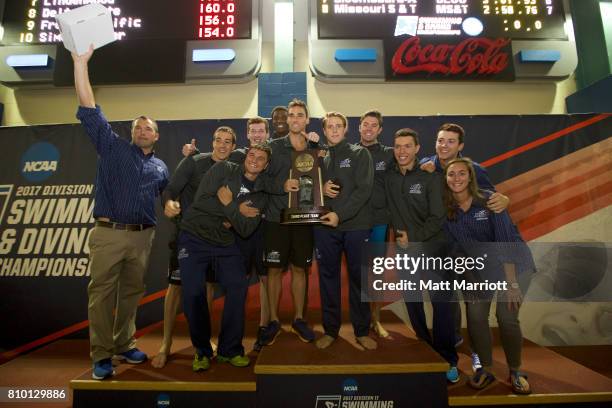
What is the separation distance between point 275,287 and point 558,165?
11.6ft

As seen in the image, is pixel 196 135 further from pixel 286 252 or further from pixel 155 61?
pixel 286 252

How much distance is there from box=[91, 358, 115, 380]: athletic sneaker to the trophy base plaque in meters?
1.52

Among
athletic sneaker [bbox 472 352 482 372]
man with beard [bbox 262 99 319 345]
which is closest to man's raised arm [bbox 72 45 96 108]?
man with beard [bbox 262 99 319 345]

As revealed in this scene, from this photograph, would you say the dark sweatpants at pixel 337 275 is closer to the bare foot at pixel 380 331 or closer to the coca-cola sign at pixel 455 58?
the bare foot at pixel 380 331

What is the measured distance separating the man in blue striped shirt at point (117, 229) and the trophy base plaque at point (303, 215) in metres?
1.09

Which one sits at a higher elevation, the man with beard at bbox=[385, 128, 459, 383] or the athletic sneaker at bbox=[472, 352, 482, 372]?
the man with beard at bbox=[385, 128, 459, 383]

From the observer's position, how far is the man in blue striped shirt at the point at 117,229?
2.32 meters

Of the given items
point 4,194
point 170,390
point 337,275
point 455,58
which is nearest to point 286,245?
point 337,275

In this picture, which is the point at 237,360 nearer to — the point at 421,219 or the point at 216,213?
the point at 216,213

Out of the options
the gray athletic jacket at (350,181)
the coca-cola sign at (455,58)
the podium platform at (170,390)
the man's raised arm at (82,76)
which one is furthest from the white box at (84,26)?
the coca-cola sign at (455,58)

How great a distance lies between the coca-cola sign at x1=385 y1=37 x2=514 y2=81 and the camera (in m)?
4.08

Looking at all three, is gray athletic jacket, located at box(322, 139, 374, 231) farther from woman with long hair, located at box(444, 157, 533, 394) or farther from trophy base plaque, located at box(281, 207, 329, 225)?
woman with long hair, located at box(444, 157, 533, 394)

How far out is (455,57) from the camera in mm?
4078

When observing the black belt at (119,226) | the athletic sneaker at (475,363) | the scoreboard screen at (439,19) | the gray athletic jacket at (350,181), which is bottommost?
the athletic sneaker at (475,363)
